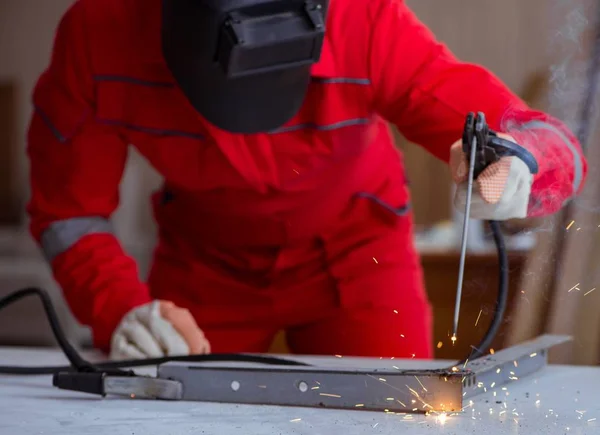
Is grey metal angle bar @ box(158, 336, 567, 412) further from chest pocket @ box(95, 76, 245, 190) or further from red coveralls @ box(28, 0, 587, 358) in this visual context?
chest pocket @ box(95, 76, 245, 190)

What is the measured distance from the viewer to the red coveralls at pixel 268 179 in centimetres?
106

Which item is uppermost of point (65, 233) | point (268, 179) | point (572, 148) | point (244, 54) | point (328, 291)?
point (244, 54)

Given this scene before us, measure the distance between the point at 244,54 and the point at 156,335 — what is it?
0.44 m

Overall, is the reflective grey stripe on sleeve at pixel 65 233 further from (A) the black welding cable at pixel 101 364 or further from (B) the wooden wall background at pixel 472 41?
(B) the wooden wall background at pixel 472 41

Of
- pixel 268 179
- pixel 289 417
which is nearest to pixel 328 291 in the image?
pixel 268 179

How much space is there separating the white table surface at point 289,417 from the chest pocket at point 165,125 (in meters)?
0.42

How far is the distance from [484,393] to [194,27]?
1.63 ft

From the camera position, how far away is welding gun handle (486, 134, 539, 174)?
0.78 m

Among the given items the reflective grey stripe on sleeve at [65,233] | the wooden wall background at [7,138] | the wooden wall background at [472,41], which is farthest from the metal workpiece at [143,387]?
the wooden wall background at [7,138]

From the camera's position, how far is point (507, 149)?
Answer: 0.79m

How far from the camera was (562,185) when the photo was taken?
3.03ft

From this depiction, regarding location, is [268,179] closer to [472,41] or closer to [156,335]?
[156,335]

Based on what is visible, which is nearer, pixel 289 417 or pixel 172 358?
pixel 289 417

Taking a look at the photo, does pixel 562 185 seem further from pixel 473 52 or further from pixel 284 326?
pixel 473 52
